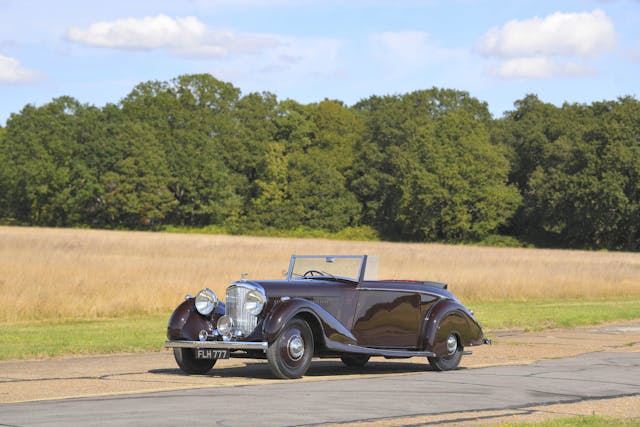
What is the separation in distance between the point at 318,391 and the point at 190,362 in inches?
101

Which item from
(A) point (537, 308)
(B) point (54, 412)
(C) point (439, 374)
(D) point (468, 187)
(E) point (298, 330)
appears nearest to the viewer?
(B) point (54, 412)

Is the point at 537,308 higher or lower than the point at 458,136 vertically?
lower

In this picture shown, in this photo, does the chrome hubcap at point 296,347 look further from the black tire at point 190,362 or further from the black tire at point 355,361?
the black tire at point 355,361

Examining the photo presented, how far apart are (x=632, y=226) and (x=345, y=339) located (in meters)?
74.6

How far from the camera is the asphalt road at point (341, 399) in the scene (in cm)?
930

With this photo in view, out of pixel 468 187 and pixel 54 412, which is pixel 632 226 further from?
pixel 54 412

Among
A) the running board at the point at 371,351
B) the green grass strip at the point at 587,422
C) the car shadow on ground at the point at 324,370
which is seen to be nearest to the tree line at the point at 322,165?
the car shadow on ground at the point at 324,370

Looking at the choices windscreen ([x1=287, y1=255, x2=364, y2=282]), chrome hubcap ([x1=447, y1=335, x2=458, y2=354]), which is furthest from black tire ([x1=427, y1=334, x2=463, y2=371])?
windscreen ([x1=287, y1=255, x2=364, y2=282])

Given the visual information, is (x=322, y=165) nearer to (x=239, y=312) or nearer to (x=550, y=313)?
(x=550, y=313)

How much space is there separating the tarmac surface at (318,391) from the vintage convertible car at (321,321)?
0.34 metres

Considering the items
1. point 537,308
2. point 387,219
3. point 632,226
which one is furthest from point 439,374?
point 387,219

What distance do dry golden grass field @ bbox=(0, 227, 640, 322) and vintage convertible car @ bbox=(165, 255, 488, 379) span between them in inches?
399

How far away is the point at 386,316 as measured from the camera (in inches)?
553

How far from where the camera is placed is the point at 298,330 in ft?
41.8
